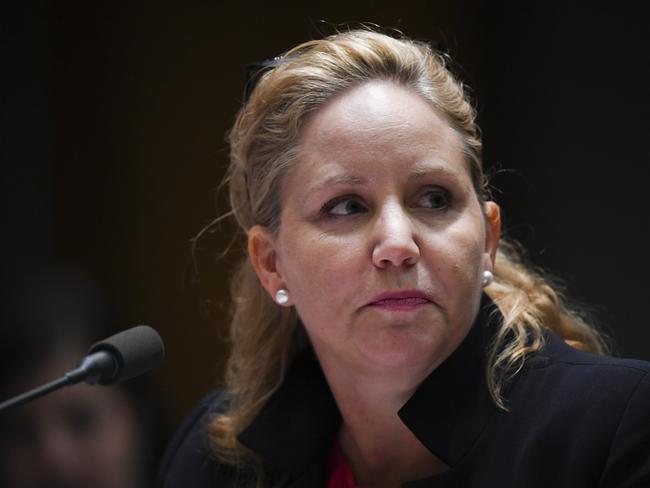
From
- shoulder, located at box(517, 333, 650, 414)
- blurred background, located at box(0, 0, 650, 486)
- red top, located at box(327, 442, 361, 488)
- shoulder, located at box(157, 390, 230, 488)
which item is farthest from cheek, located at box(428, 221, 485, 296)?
blurred background, located at box(0, 0, 650, 486)

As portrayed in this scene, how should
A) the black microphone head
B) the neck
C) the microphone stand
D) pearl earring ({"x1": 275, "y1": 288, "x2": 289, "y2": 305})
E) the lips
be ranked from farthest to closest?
1. pearl earring ({"x1": 275, "y1": 288, "x2": 289, "y2": 305})
2. the neck
3. the lips
4. the black microphone head
5. the microphone stand

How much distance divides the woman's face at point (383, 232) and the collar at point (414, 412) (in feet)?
0.18

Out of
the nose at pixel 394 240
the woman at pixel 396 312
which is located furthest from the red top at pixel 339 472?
the nose at pixel 394 240

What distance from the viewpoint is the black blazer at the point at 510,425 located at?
6.12ft

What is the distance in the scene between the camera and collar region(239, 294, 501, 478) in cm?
205

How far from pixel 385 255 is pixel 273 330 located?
0.65 m

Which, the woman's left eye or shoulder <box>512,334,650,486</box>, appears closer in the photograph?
shoulder <box>512,334,650,486</box>

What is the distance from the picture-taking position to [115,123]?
142 inches

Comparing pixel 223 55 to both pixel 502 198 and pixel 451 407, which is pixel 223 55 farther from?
pixel 451 407

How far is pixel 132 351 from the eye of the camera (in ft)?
5.80

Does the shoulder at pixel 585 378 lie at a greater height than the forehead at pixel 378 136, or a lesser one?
lesser

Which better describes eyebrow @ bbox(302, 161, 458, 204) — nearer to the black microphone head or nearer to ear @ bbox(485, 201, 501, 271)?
ear @ bbox(485, 201, 501, 271)

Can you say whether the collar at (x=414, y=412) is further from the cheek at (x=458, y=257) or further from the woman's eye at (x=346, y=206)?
the woman's eye at (x=346, y=206)

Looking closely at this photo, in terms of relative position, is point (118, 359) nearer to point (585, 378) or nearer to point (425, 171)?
point (425, 171)
